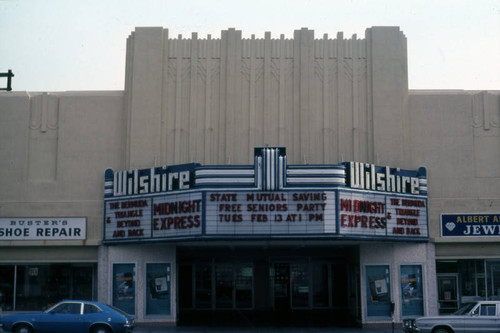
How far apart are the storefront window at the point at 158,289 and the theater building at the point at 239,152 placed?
2.2 inches

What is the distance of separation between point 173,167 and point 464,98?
12642 mm

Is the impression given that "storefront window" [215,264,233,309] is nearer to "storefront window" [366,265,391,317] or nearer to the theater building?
the theater building

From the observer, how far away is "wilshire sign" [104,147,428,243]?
79.9 ft

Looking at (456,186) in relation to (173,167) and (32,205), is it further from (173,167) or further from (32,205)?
(32,205)

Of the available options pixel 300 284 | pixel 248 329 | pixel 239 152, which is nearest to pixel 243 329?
pixel 248 329

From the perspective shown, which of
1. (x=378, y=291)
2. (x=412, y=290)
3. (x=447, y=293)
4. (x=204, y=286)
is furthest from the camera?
(x=204, y=286)

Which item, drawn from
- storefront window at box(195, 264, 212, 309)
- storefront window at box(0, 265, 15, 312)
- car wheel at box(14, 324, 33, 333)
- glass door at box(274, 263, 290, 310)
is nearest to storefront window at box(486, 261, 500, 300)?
glass door at box(274, 263, 290, 310)

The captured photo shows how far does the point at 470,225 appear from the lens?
28.0 m

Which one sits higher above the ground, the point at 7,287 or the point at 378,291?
the point at 7,287

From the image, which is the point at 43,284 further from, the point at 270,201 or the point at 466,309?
the point at 466,309

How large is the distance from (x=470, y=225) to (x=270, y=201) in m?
9.14

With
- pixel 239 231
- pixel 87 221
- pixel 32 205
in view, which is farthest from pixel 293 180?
pixel 32 205

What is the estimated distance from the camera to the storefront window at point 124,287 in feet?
88.9

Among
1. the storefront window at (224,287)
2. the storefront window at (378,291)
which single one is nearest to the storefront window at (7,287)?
the storefront window at (224,287)
